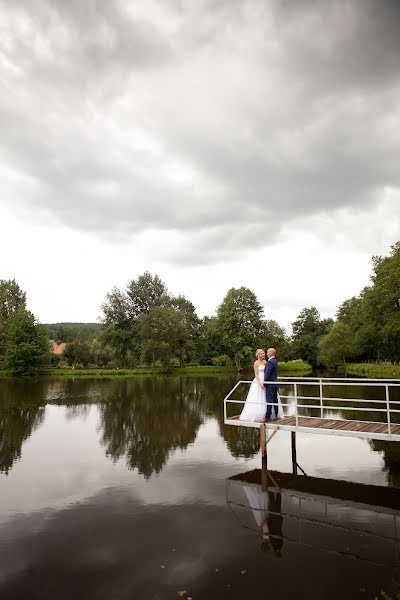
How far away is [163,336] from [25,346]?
23898 mm

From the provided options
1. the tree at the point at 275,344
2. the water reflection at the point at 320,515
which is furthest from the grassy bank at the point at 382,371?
the water reflection at the point at 320,515

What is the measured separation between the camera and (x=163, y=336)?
76.5 metres

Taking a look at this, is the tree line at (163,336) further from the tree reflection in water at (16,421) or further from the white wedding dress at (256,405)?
the white wedding dress at (256,405)

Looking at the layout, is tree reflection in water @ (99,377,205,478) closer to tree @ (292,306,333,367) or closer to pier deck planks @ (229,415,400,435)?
pier deck planks @ (229,415,400,435)

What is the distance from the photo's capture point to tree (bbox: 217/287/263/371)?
7981cm

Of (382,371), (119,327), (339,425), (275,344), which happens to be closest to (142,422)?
(339,425)

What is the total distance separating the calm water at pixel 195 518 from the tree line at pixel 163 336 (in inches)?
2039

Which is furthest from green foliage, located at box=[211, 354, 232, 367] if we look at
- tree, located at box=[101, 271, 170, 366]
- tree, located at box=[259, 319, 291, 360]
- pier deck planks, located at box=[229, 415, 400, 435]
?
pier deck planks, located at box=[229, 415, 400, 435]

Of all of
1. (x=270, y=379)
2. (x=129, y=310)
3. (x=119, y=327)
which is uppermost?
(x=129, y=310)

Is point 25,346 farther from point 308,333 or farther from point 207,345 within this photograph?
point 308,333

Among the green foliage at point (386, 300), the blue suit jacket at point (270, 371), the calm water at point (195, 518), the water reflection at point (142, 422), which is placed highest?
the green foliage at point (386, 300)

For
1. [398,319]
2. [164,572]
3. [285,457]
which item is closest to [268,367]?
[285,457]

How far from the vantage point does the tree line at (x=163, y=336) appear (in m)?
76.4

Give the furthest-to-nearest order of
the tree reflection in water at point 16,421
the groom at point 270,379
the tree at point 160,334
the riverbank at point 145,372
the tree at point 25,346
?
the tree at point 25,346, the tree at point 160,334, the riverbank at point 145,372, the tree reflection in water at point 16,421, the groom at point 270,379
